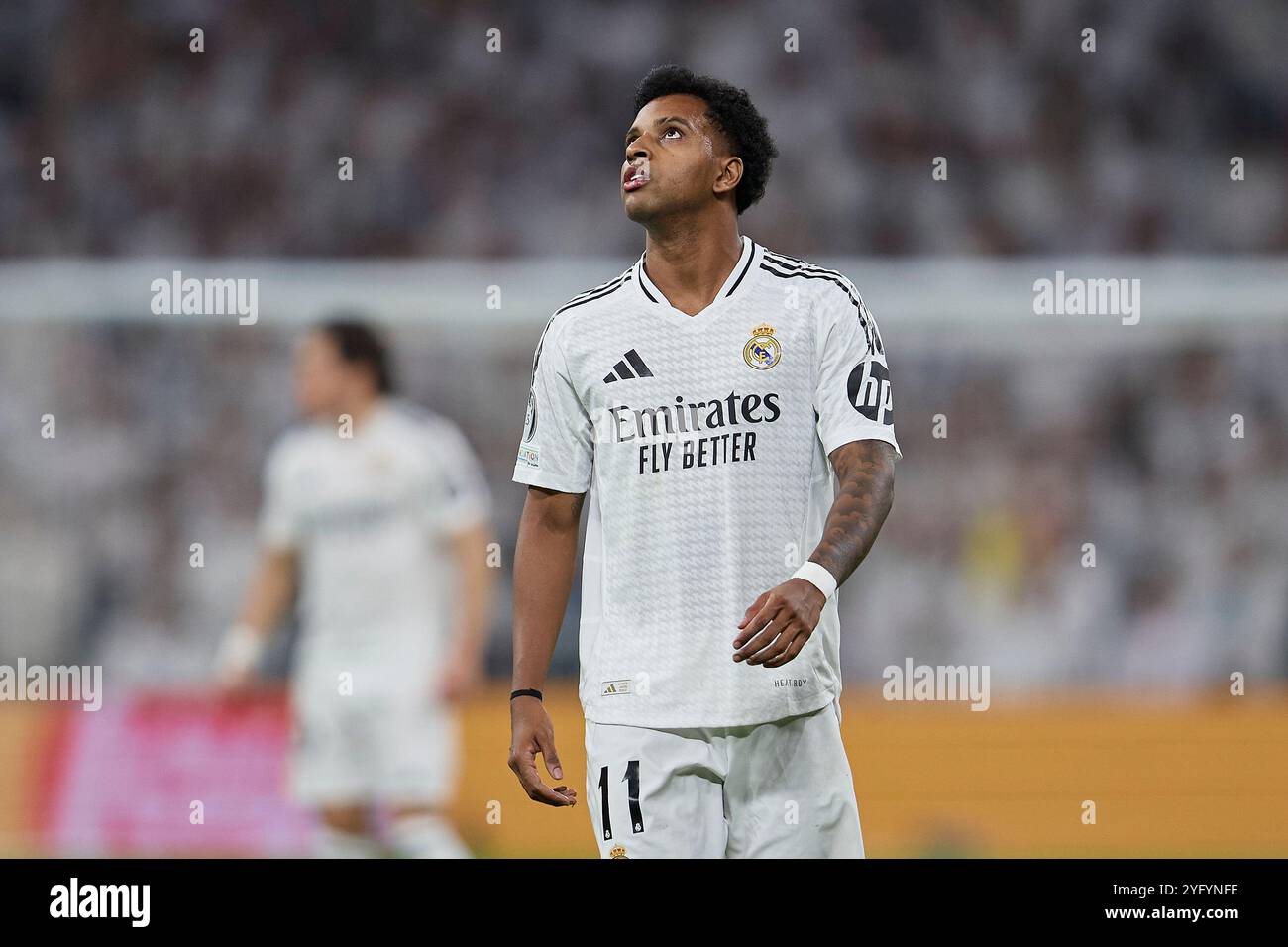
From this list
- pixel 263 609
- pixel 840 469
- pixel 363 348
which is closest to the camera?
pixel 840 469

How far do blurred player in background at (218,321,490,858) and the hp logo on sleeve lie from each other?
10.4ft

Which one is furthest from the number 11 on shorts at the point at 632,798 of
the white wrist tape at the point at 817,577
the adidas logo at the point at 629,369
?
the adidas logo at the point at 629,369

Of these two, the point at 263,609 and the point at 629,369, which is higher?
the point at 629,369

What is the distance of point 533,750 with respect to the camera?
3148 mm

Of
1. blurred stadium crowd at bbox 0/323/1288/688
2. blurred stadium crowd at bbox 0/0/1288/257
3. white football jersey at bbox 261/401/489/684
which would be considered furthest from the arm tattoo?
blurred stadium crowd at bbox 0/0/1288/257

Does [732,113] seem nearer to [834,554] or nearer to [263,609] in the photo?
[834,554]

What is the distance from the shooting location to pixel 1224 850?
601 cm

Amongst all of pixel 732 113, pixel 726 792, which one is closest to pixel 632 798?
pixel 726 792

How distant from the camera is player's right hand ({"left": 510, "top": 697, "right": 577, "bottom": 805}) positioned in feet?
10.1

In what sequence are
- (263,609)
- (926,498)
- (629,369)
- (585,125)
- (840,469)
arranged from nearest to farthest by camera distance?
(840,469)
(629,369)
(263,609)
(926,498)
(585,125)

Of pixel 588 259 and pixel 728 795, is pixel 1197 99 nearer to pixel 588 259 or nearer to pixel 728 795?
pixel 588 259

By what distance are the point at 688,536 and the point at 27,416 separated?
17.2 feet

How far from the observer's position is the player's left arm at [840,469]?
2.75 m

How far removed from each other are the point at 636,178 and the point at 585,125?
5.98 m
